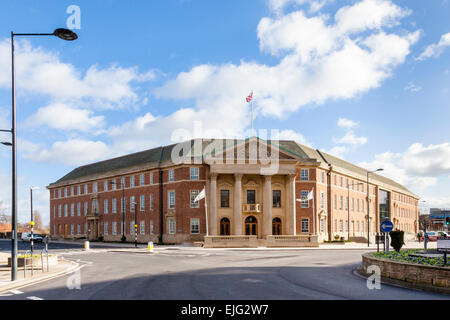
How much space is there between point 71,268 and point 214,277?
31.1 feet

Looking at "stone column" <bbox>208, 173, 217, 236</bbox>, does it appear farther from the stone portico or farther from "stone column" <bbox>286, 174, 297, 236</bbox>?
"stone column" <bbox>286, 174, 297, 236</bbox>

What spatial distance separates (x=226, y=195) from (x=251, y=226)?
17.9ft

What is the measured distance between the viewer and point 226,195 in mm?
58406

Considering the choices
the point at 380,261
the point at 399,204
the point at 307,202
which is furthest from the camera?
the point at 399,204

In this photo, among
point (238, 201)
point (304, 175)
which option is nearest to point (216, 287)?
point (238, 201)

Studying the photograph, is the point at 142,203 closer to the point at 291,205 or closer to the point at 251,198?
the point at 251,198

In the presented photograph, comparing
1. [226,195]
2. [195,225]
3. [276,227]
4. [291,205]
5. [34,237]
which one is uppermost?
[226,195]

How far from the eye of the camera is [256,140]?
56.8 meters

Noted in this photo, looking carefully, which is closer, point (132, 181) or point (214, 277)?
point (214, 277)

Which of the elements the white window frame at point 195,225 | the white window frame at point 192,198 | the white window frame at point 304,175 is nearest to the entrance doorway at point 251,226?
the white window frame at point 195,225

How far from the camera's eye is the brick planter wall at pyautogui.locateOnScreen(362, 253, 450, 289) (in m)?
15.2
